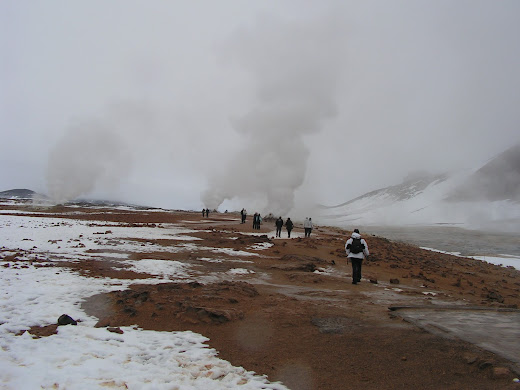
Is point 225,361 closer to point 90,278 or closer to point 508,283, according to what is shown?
point 90,278

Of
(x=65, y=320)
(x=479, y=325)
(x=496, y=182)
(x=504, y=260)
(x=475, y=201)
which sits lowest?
(x=504, y=260)

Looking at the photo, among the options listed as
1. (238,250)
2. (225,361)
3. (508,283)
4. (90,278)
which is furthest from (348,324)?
(508,283)

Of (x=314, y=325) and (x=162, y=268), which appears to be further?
(x=162, y=268)

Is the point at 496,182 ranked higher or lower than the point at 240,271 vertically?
higher

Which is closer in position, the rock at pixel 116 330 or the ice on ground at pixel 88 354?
the ice on ground at pixel 88 354

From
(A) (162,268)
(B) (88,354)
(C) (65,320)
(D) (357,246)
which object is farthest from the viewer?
(A) (162,268)

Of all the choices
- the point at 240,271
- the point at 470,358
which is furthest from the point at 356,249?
the point at 470,358

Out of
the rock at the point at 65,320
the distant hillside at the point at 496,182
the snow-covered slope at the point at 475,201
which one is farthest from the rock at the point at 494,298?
the distant hillside at the point at 496,182

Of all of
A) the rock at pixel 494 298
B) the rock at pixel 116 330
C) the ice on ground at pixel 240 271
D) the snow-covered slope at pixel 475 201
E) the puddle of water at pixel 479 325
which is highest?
the snow-covered slope at pixel 475 201

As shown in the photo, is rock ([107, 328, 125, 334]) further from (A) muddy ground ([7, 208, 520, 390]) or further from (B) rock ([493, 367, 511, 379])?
(B) rock ([493, 367, 511, 379])

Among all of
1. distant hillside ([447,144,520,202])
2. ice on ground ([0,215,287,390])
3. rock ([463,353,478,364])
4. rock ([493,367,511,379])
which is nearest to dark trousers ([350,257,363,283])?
rock ([463,353,478,364])

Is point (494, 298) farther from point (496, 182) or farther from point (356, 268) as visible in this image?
point (496, 182)

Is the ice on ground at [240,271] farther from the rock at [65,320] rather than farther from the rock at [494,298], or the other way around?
the rock at [494,298]

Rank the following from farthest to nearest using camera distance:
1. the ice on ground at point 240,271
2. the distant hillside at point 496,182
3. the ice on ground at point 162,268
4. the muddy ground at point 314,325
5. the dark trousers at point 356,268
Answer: the distant hillside at point 496,182 → the ice on ground at point 240,271 → the dark trousers at point 356,268 → the ice on ground at point 162,268 → the muddy ground at point 314,325
